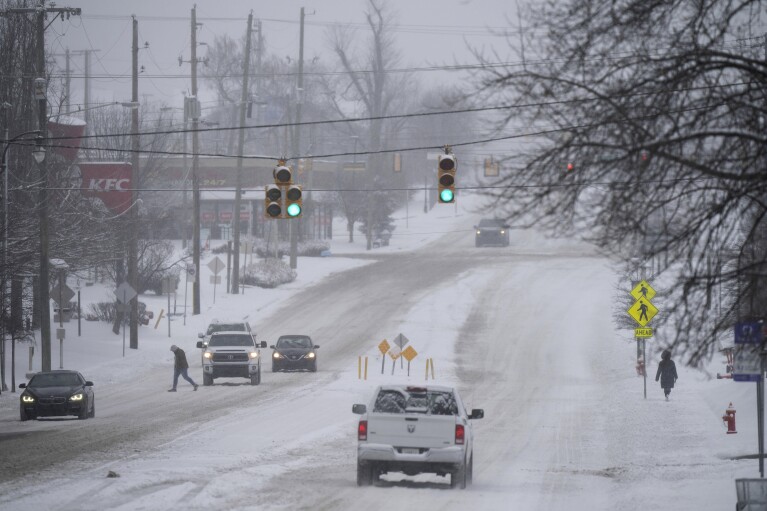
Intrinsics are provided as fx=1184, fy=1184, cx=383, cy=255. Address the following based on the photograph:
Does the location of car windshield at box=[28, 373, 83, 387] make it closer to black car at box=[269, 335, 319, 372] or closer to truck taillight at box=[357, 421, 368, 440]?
truck taillight at box=[357, 421, 368, 440]

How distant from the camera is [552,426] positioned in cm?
3012

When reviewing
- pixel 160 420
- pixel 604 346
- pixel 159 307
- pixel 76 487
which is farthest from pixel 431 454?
pixel 159 307

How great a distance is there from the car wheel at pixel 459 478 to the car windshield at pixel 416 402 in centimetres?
86

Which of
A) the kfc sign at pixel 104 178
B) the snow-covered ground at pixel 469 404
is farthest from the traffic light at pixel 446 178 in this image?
the kfc sign at pixel 104 178

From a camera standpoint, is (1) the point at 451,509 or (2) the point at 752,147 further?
(1) the point at 451,509

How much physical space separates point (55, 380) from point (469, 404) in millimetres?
12307

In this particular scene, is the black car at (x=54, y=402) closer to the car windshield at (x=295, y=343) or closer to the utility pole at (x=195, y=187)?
the car windshield at (x=295, y=343)

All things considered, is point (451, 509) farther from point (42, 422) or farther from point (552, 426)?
point (42, 422)

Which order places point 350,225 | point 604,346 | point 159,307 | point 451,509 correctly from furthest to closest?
point 350,225 → point 159,307 → point 604,346 → point 451,509

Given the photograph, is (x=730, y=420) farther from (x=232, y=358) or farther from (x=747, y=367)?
(x=232, y=358)

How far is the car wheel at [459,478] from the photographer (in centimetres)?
1831

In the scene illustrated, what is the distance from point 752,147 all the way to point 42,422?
2203 cm

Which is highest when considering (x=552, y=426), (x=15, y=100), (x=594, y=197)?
(x=15, y=100)

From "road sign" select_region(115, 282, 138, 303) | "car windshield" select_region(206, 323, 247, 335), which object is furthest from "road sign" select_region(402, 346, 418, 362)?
"road sign" select_region(115, 282, 138, 303)
